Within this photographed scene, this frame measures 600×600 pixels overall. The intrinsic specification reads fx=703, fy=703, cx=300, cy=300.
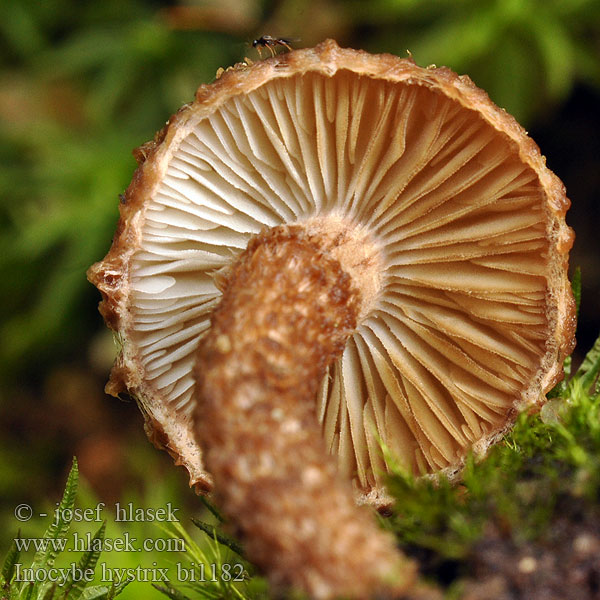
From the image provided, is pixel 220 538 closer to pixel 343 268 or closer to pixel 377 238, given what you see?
pixel 343 268

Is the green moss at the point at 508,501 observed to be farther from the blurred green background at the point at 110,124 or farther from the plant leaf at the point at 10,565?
the blurred green background at the point at 110,124

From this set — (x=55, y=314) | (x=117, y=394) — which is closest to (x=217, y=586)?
(x=117, y=394)

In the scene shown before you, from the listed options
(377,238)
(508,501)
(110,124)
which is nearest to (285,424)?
(508,501)

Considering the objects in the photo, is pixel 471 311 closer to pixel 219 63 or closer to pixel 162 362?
pixel 162 362

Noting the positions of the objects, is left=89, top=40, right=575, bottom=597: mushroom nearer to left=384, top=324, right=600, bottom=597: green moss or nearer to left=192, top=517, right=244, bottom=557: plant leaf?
left=192, top=517, right=244, bottom=557: plant leaf

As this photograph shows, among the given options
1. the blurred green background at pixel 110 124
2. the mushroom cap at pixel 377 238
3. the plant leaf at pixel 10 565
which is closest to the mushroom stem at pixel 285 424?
the mushroom cap at pixel 377 238

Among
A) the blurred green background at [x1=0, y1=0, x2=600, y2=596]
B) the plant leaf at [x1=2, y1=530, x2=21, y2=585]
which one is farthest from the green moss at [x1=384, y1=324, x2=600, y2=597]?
the blurred green background at [x1=0, y1=0, x2=600, y2=596]
